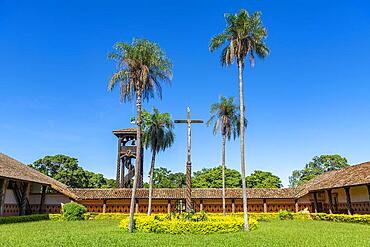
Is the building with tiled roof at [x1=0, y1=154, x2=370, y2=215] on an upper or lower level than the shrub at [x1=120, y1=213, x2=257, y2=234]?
upper

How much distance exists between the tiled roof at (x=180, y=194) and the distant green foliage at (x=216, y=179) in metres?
19.2

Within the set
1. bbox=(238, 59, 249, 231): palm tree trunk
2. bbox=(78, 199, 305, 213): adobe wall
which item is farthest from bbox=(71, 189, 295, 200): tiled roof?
A: bbox=(238, 59, 249, 231): palm tree trunk

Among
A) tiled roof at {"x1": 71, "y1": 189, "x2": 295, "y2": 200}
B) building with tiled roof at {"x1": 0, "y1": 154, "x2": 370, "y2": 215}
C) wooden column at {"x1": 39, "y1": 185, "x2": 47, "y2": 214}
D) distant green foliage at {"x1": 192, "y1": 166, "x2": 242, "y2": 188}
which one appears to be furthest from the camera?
distant green foliage at {"x1": 192, "y1": 166, "x2": 242, "y2": 188}

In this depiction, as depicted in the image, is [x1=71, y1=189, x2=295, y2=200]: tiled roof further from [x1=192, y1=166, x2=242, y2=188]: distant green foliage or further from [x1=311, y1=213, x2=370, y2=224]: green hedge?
[x1=192, y1=166, x2=242, y2=188]: distant green foliage

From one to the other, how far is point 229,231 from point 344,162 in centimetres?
5023

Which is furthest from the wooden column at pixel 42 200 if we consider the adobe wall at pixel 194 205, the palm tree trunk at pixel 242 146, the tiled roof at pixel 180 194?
the palm tree trunk at pixel 242 146

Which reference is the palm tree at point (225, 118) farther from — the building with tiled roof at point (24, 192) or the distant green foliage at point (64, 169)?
the distant green foliage at point (64, 169)

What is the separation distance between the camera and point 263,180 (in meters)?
54.1

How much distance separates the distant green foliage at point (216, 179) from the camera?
5594 centimetres

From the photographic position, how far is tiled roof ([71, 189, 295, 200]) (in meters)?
35.2

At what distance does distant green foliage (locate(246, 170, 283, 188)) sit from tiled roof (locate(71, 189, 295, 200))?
16609 mm

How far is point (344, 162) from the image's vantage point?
6053 cm

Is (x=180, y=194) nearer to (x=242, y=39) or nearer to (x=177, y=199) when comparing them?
(x=177, y=199)

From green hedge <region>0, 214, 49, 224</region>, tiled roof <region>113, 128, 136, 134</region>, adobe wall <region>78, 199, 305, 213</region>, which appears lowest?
green hedge <region>0, 214, 49, 224</region>
